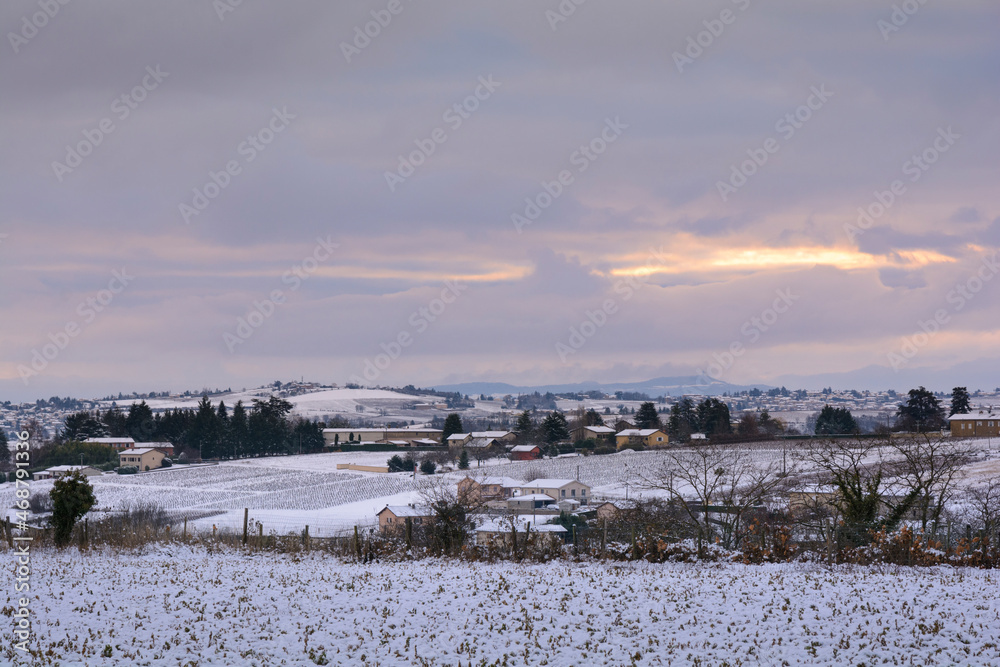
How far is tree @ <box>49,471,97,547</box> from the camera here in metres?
23.3

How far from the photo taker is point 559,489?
65.5 metres

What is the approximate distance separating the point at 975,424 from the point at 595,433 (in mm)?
46122

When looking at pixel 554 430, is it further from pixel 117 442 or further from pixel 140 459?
pixel 117 442

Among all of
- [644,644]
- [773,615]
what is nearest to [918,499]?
[773,615]

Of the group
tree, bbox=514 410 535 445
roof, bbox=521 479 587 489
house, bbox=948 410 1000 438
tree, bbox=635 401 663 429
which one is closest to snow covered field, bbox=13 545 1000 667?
roof, bbox=521 479 587 489

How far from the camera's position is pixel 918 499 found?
29.0m

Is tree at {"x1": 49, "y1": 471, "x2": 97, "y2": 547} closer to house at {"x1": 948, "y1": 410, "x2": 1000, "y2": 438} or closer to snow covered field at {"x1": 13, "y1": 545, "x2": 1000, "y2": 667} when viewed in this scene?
snow covered field at {"x1": 13, "y1": 545, "x2": 1000, "y2": 667}

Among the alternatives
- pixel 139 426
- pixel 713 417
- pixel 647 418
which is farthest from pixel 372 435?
pixel 713 417

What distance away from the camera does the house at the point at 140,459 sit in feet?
326

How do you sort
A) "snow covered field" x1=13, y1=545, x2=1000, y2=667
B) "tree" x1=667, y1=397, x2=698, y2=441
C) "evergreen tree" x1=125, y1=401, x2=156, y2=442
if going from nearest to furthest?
"snow covered field" x1=13, y1=545, x2=1000, y2=667, "tree" x1=667, y1=397, x2=698, y2=441, "evergreen tree" x1=125, y1=401, x2=156, y2=442

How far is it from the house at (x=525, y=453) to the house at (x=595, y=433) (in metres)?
12.5

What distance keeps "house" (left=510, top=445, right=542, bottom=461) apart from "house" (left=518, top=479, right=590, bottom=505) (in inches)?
1247

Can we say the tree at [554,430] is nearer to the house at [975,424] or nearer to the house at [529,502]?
the house at [975,424]

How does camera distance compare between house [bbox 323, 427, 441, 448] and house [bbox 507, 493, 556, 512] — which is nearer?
house [bbox 507, 493, 556, 512]
